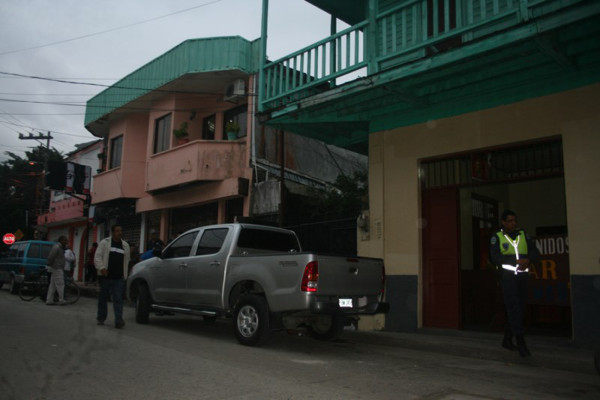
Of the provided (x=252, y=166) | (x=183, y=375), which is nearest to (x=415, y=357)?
(x=183, y=375)

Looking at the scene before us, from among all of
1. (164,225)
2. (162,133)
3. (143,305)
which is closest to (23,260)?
(164,225)

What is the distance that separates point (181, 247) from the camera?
29.6ft

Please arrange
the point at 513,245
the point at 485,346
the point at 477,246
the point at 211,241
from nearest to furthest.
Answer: the point at 513,245 → the point at 485,346 → the point at 211,241 → the point at 477,246

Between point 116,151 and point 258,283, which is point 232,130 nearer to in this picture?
point 116,151

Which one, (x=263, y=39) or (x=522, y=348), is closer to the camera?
(x=522, y=348)

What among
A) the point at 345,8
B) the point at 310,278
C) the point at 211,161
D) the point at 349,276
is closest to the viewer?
the point at 310,278

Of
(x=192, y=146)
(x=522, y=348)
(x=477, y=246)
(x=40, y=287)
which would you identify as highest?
(x=192, y=146)

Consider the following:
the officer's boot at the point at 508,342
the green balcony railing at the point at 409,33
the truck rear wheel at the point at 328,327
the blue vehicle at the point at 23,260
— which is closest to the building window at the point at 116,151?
the blue vehicle at the point at 23,260

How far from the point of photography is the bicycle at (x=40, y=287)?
46.5 ft

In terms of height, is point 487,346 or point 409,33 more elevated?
point 409,33

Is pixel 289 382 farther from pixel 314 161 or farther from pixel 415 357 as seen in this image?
pixel 314 161

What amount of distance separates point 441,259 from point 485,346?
8.09ft

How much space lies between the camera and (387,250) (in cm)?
995

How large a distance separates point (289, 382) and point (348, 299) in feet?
7.26
